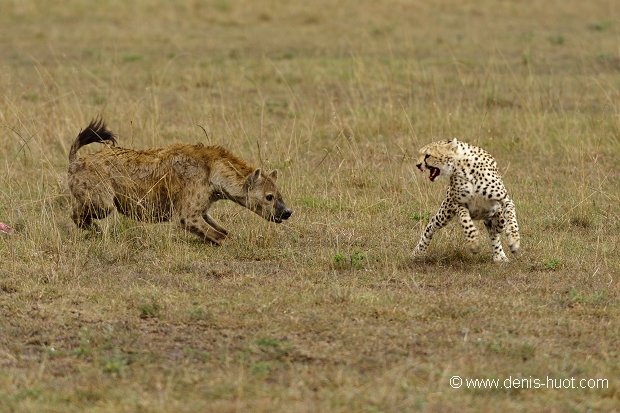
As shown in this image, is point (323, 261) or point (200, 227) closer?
point (323, 261)

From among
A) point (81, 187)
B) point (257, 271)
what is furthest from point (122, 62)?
point (257, 271)

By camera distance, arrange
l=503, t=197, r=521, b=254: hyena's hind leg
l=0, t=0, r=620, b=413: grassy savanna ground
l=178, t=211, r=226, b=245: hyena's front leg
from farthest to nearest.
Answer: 1. l=178, t=211, r=226, b=245: hyena's front leg
2. l=503, t=197, r=521, b=254: hyena's hind leg
3. l=0, t=0, r=620, b=413: grassy savanna ground

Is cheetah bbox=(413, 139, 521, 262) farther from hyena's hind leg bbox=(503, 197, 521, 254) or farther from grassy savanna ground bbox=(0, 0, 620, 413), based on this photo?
grassy savanna ground bbox=(0, 0, 620, 413)

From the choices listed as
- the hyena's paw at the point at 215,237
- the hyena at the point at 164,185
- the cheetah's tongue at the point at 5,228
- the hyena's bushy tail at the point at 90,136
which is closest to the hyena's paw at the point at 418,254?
the hyena at the point at 164,185

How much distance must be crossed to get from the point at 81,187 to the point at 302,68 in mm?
8320

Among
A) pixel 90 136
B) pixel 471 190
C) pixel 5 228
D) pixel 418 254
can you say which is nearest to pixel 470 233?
pixel 471 190

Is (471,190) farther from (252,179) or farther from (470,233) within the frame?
(252,179)

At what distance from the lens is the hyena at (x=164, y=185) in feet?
29.2

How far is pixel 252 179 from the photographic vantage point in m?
9.01

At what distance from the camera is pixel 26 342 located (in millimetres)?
6527

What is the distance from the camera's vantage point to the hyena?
891cm

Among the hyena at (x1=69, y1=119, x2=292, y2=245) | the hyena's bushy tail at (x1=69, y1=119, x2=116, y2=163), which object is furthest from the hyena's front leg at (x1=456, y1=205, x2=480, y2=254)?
the hyena's bushy tail at (x1=69, y1=119, x2=116, y2=163)

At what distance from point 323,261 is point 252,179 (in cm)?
120

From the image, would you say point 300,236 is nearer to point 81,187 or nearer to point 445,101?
point 81,187
